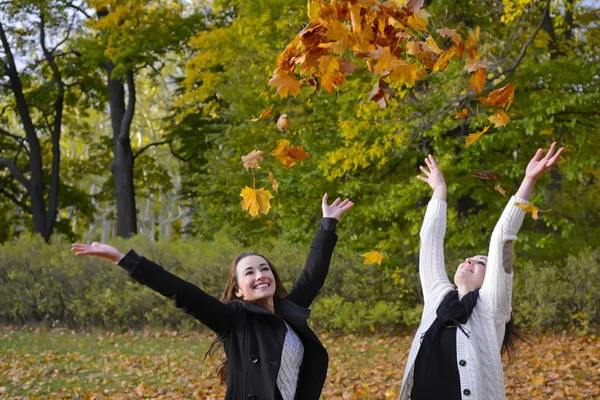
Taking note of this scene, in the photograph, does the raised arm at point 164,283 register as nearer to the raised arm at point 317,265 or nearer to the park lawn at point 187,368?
the raised arm at point 317,265

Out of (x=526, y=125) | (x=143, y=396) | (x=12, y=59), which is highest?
(x=12, y=59)

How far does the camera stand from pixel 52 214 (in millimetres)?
→ 23438

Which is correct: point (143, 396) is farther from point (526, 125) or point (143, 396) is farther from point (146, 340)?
point (526, 125)

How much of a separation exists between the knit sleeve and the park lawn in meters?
3.29

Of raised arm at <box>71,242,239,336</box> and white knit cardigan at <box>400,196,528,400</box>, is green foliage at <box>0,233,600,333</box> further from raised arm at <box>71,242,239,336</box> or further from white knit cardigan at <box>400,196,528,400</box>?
raised arm at <box>71,242,239,336</box>

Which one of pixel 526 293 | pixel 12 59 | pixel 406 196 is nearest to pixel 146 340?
pixel 406 196

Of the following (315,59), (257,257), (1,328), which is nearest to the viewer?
(257,257)

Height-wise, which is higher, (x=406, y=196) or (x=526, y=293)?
(x=406, y=196)

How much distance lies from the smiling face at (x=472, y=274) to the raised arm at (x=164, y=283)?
1275mm

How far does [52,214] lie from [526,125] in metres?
15.1

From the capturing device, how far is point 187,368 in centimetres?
1109

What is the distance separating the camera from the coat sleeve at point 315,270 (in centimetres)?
437

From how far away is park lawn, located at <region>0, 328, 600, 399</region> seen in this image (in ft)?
30.3

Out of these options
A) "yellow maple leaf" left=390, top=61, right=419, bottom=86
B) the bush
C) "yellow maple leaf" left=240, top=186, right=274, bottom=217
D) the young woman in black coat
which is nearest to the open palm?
"yellow maple leaf" left=390, top=61, right=419, bottom=86
